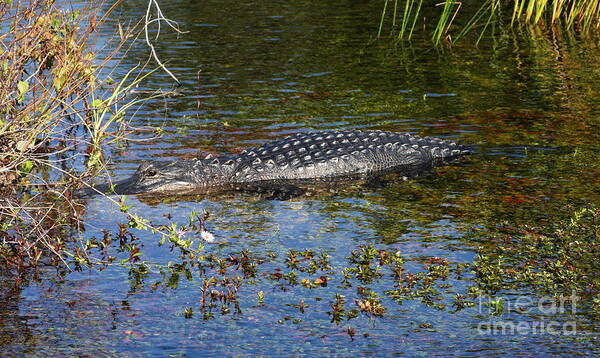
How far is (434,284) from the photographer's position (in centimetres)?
611

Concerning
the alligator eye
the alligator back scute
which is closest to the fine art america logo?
the alligator back scute

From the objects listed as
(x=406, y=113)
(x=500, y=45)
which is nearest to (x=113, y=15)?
(x=500, y=45)

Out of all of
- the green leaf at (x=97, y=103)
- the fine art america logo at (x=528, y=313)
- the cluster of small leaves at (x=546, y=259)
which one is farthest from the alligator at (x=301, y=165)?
the fine art america logo at (x=528, y=313)

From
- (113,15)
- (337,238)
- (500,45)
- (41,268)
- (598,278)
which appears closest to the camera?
(598,278)

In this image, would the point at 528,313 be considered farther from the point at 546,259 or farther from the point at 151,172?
the point at 151,172

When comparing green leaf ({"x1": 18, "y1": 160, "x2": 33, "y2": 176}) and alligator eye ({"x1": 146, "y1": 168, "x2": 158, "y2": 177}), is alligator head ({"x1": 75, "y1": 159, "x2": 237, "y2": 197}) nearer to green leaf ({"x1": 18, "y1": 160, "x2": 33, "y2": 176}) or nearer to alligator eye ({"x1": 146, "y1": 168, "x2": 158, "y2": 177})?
alligator eye ({"x1": 146, "y1": 168, "x2": 158, "y2": 177})

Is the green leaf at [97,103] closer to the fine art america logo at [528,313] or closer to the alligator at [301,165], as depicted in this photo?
the alligator at [301,165]

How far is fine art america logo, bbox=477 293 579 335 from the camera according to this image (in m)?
5.37

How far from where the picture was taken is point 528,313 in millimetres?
5609

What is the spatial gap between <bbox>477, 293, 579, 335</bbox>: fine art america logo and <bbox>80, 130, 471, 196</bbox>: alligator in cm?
354

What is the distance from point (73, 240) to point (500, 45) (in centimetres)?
1190

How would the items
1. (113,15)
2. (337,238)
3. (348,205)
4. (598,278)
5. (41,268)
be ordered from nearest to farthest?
(598,278) < (41,268) < (337,238) < (348,205) < (113,15)

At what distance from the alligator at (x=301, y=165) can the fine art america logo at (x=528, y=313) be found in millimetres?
3538

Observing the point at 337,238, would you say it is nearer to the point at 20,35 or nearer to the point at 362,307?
the point at 362,307
